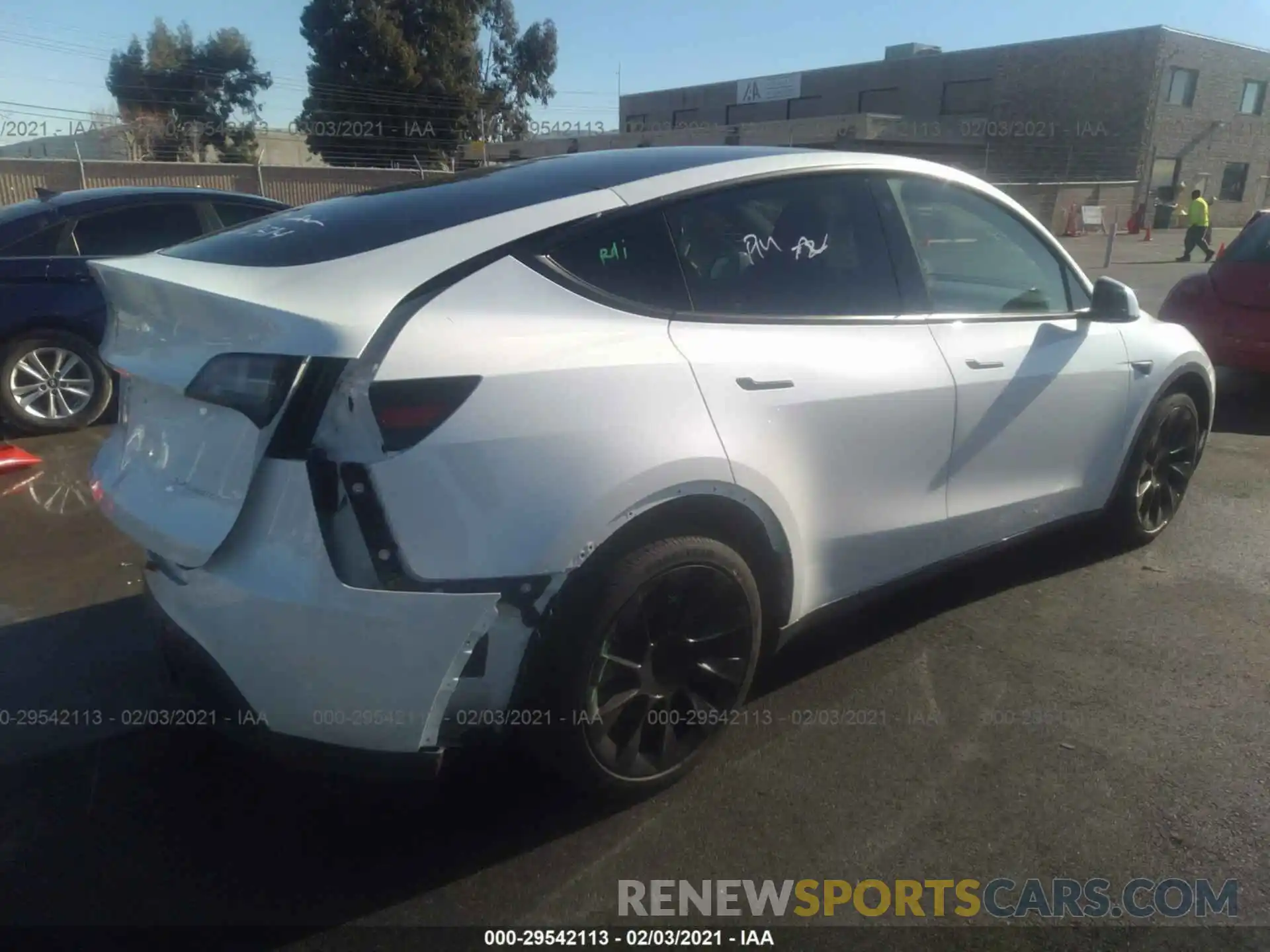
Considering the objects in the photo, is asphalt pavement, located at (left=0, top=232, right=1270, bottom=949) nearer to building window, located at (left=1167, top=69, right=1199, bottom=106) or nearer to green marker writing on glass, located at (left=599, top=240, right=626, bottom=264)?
green marker writing on glass, located at (left=599, top=240, right=626, bottom=264)

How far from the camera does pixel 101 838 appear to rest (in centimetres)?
264

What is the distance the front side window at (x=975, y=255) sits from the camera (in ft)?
11.3

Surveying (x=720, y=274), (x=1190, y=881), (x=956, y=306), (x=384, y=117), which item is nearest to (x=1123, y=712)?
(x=1190, y=881)

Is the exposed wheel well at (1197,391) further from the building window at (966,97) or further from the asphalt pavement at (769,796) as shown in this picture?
the building window at (966,97)

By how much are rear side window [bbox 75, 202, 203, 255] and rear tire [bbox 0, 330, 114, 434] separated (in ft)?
2.13

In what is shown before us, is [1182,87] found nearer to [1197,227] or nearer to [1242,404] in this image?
[1197,227]

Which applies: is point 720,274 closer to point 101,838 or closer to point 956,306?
point 956,306

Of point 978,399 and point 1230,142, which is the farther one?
point 1230,142

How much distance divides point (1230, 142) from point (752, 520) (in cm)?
4907

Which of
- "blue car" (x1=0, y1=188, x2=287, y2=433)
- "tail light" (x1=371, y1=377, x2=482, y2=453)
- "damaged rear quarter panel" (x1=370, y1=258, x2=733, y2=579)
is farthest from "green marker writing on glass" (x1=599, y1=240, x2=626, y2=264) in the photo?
"blue car" (x1=0, y1=188, x2=287, y2=433)

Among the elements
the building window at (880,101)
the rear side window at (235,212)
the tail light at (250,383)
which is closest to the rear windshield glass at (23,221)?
the rear side window at (235,212)

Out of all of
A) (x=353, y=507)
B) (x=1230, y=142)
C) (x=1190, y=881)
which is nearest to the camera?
(x=353, y=507)

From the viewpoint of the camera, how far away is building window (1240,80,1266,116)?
4234 cm

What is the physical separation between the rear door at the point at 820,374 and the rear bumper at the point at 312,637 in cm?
93
